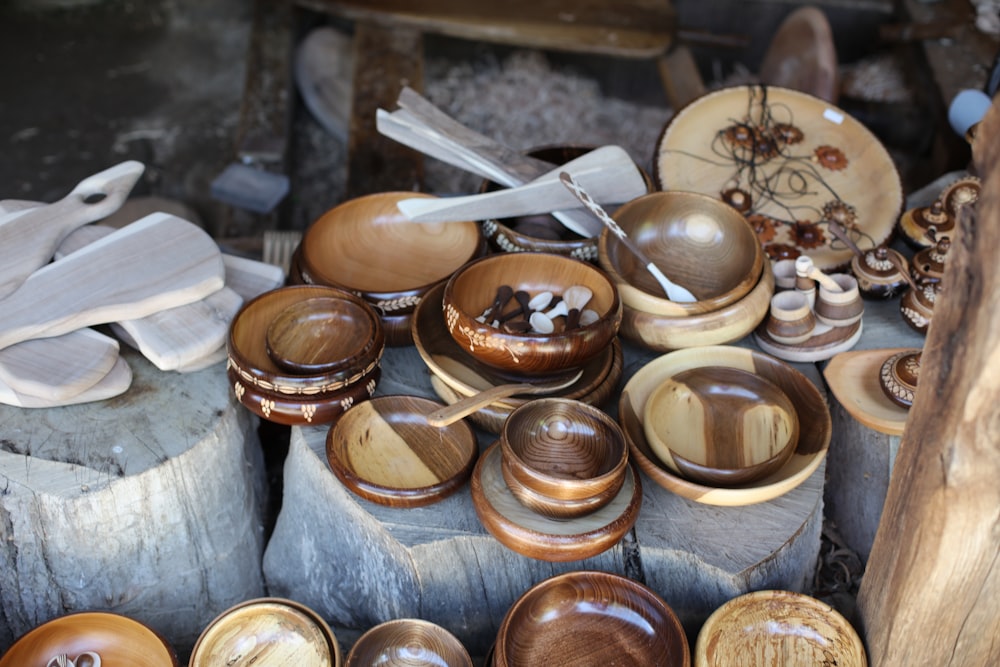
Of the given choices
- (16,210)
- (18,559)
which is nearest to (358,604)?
(18,559)

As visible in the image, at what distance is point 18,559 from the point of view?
197cm

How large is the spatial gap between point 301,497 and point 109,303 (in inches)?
23.6

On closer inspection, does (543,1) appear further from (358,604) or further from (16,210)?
(358,604)

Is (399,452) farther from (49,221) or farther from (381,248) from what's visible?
(49,221)

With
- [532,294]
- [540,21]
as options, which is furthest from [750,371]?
[540,21]

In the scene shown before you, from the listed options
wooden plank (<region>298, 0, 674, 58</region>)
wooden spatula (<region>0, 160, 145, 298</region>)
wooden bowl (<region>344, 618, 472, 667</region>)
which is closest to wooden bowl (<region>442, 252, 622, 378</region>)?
wooden bowl (<region>344, 618, 472, 667</region>)

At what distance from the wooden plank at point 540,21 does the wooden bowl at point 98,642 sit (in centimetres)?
315

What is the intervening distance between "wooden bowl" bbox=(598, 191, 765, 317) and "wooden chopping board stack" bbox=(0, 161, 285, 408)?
0.88m

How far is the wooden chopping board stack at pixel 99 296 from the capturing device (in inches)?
77.4

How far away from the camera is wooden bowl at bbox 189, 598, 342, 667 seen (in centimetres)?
175

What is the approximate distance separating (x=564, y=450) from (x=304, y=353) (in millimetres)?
638

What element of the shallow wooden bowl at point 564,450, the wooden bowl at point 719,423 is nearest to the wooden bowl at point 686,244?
the wooden bowl at point 719,423

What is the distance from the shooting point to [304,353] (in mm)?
2025

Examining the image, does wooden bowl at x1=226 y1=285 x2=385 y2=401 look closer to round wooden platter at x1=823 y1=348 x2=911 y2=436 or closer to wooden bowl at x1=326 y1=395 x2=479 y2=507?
wooden bowl at x1=326 y1=395 x2=479 y2=507
